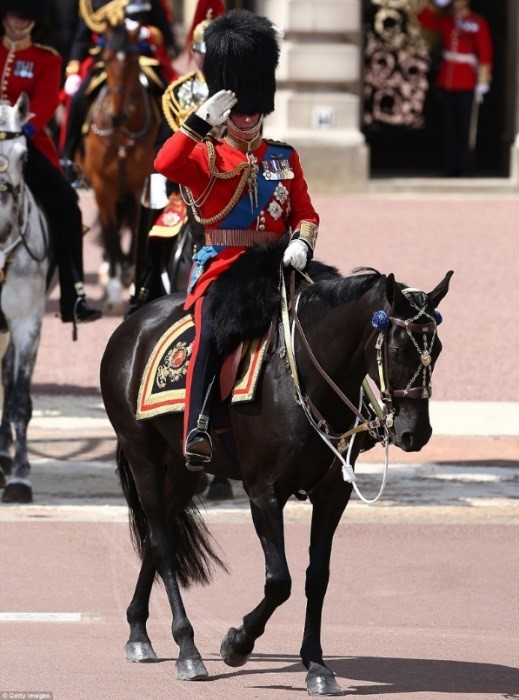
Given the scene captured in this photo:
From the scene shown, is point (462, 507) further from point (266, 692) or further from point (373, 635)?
point (266, 692)

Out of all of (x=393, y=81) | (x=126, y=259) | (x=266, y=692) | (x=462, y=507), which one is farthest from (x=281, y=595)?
(x=393, y=81)

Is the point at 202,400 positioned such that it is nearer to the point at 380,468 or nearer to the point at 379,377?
the point at 379,377

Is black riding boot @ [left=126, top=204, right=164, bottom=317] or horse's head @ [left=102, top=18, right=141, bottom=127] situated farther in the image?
horse's head @ [left=102, top=18, right=141, bottom=127]

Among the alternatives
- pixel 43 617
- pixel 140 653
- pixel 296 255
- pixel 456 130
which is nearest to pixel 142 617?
pixel 140 653

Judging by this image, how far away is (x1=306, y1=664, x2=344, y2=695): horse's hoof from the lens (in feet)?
22.9

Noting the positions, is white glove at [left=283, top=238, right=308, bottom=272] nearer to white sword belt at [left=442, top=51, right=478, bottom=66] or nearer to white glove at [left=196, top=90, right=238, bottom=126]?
white glove at [left=196, top=90, right=238, bottom=126]

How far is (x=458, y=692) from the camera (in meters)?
7.05

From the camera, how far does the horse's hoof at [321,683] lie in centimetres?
697

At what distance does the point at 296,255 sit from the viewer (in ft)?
23.6

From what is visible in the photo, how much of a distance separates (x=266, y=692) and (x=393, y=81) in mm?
18897

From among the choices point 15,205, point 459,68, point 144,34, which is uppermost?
point 15,205

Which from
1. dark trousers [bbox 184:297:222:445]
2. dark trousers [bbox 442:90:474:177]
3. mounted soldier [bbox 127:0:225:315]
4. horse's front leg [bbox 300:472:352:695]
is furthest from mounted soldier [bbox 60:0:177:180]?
horse's front leg [bbox 300:472:352:695]

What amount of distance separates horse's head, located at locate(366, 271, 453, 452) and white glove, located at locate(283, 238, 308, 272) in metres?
0.58

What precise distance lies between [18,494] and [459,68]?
46.0ft
